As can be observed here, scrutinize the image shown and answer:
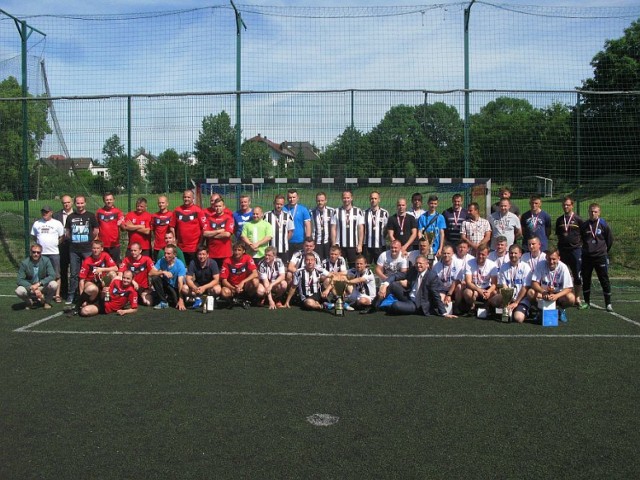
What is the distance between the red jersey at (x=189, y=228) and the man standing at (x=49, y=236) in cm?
198

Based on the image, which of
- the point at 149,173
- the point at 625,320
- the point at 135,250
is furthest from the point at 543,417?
the point at 149,173

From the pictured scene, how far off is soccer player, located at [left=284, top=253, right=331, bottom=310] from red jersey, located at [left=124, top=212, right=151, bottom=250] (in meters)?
2.66

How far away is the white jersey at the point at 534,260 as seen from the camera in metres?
9.05

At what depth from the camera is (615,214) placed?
13.9 metres

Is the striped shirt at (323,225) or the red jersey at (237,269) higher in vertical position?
the striped shirt at (323,225)

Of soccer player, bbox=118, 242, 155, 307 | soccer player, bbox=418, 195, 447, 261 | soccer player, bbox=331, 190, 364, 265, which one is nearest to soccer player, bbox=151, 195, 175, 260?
soccer player, bbox=118, 242, 155, 307

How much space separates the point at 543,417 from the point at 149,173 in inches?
395

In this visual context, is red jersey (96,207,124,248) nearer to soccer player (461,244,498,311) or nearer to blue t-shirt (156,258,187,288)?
blue t-shirt (156,258,187,288)

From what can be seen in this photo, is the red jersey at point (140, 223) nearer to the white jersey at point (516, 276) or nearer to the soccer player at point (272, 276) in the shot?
the soccer player at point (272, 276)

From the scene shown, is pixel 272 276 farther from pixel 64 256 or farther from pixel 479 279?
pixel 64 256

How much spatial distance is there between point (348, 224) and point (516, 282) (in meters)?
2.88

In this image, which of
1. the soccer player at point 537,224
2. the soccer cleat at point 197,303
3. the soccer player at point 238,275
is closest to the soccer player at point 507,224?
the soccer player at point 537,224

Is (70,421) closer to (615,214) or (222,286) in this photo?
(222,286)

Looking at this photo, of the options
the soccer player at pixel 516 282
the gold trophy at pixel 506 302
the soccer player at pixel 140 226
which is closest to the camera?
the gold trophy at pixel 506 302
